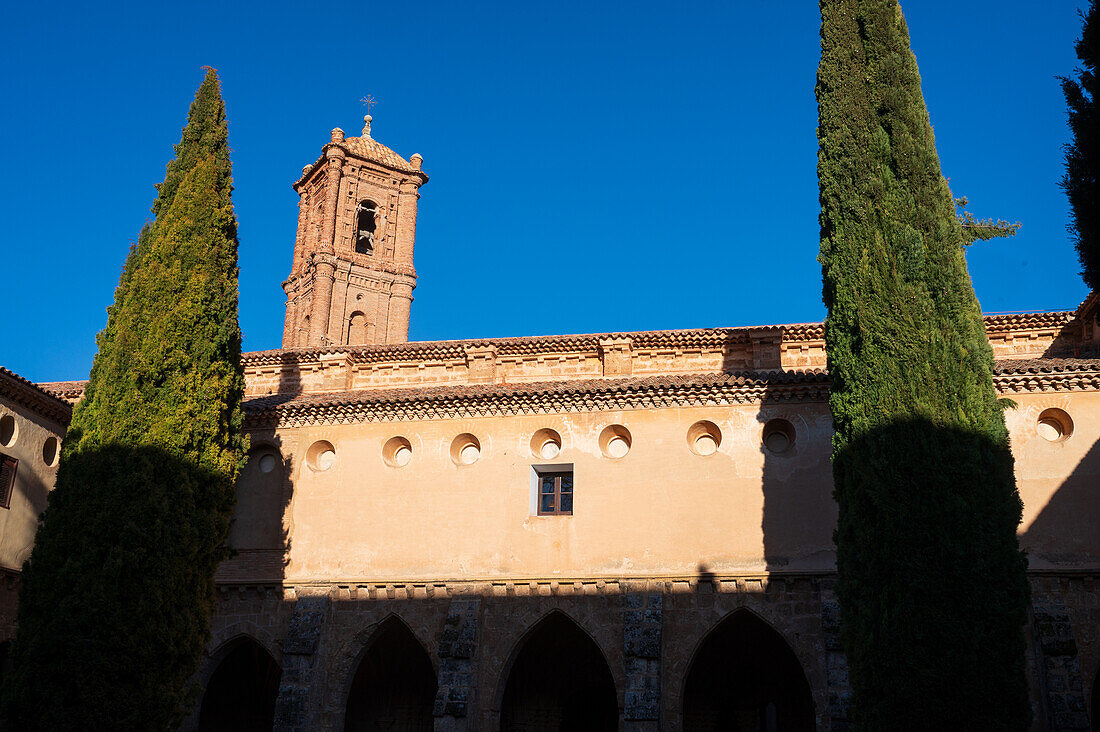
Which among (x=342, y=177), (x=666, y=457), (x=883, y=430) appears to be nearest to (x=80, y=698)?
(x=666, y=457)

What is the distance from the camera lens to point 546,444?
19969 millimetres

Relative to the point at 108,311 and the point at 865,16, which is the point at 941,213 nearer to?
the point at 865,16

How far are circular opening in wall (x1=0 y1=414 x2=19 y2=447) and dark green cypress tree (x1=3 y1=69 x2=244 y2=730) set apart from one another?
10.6ft

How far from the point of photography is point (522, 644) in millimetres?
18406

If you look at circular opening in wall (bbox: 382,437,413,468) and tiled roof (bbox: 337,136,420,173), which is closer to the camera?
circular opening in wall (bbox: 382,437,413,468)

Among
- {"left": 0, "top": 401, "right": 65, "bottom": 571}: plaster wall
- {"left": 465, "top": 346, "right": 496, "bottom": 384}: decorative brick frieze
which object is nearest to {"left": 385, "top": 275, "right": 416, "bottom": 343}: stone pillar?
{"left": 465, "top": 346, "right": 496, "bottom": 384}: decorative brick frieze

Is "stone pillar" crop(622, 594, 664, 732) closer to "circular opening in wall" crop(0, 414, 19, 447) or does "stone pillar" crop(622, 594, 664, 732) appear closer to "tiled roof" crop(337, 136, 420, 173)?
"circular opening in wall" crop(0, 414, 19, 447)

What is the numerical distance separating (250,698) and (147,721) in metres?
8.10

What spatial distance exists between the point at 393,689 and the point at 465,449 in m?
5.44

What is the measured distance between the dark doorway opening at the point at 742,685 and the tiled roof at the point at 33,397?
42.7ft

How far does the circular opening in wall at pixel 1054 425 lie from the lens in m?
17.7

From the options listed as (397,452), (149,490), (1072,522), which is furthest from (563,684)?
(1072,522)

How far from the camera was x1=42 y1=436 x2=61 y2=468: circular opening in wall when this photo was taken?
1944 centimetres

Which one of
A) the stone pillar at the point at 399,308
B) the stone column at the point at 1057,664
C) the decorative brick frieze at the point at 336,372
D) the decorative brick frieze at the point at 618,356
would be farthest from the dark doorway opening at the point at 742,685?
the stone pillar at the point at 399,308
